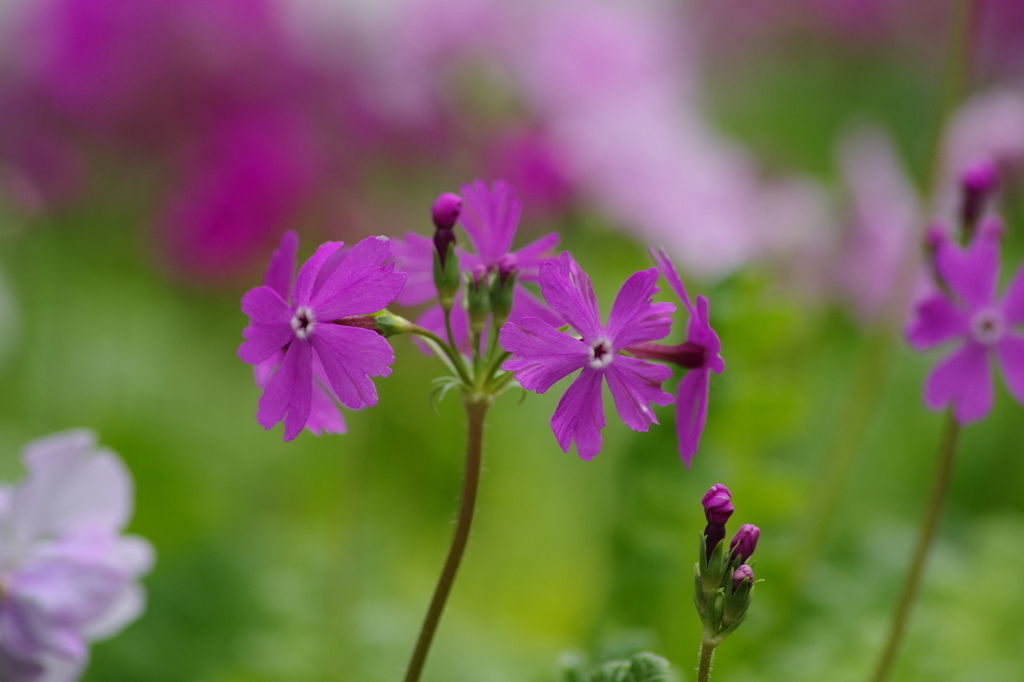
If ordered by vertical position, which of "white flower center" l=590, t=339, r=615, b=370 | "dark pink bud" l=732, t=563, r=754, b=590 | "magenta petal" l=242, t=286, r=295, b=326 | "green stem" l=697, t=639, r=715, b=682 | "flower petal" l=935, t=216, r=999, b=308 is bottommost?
"green stem" l=697, t=639, r=715, b=682

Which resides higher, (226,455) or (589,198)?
(589,198)

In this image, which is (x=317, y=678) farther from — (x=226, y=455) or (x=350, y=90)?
(x=350, y=90)

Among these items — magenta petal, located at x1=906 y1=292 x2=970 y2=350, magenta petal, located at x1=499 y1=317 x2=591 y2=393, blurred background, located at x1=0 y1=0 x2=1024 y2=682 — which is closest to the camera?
magenta petal, located at x1=499 y1=317 x2=591 y2=393

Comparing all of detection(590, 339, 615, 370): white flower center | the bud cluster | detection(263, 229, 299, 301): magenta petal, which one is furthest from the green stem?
detection(263, 229, 299, 301): magenta petal

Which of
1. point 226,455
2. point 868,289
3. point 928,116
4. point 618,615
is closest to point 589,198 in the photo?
point 868,289

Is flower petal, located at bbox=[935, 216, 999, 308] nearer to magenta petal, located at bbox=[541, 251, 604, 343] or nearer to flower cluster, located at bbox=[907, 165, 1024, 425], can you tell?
flower cluster, located at bbox=[907, 165, 1024, 425]

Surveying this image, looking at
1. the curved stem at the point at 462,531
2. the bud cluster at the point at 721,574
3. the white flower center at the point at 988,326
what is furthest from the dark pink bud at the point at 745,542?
the white flower center at the point at 988,326
